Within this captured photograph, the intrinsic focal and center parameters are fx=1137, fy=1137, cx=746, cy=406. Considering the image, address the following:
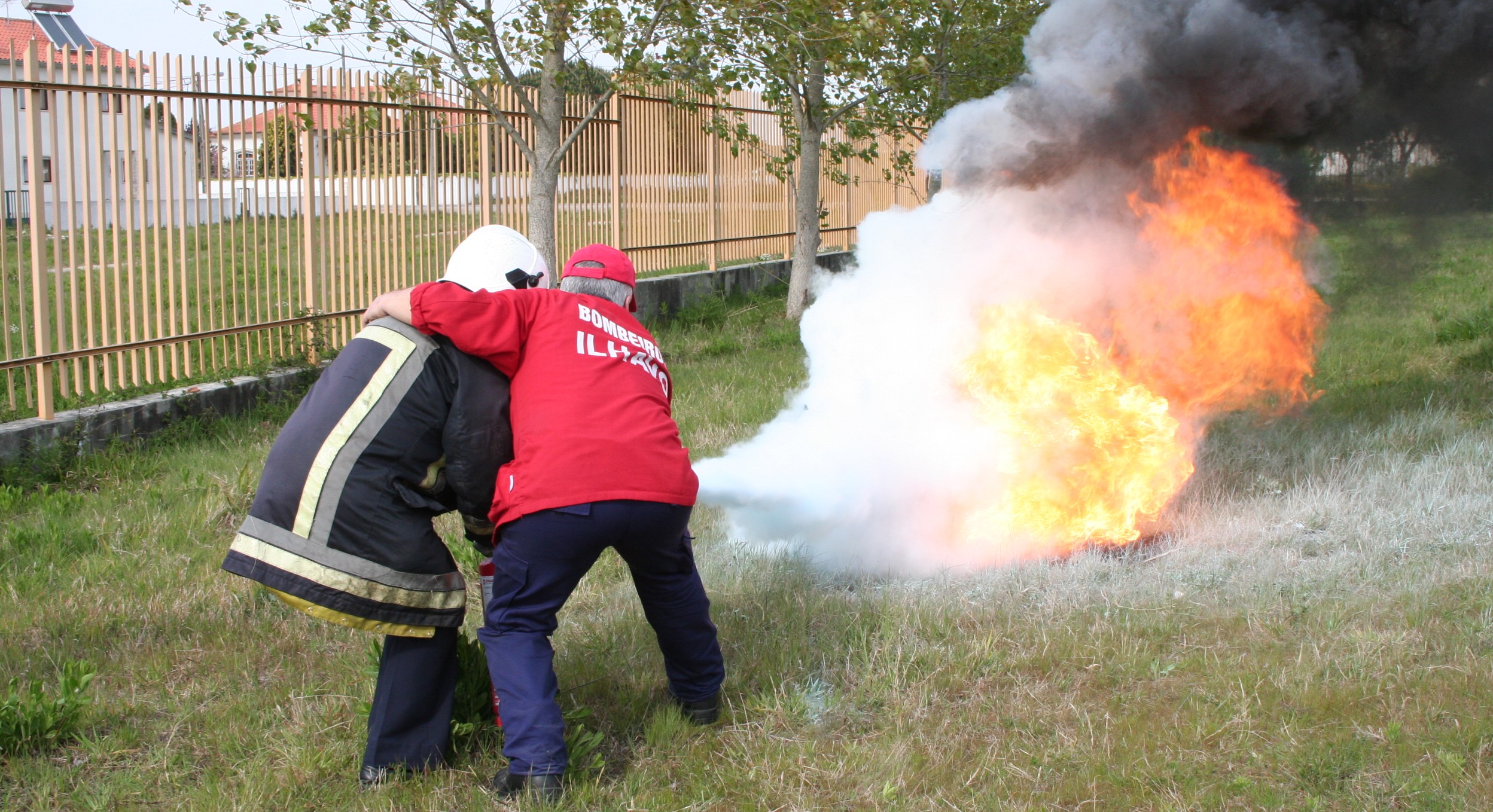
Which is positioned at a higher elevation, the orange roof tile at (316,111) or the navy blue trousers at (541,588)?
the orange roof tile at (316,111)

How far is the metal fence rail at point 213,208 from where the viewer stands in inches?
277

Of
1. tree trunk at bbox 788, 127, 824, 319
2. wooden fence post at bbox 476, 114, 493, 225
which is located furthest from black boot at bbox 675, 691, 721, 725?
tree trunk at bbox 788, 127, 824, 319

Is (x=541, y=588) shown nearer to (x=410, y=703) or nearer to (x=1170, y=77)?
(x=410, y=703)

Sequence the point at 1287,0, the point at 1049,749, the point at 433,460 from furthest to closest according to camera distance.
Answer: the point at 1287,0, the point at 1049,749, the point at 433,460

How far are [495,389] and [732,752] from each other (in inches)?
54.5

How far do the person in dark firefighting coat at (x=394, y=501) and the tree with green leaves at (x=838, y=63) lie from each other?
5627mm

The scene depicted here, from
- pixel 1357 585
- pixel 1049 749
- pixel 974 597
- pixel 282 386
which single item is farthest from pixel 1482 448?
pixel 282 386

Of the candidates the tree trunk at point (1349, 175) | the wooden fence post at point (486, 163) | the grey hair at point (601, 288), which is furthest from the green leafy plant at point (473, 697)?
the wooden fence post at point (486, 163)

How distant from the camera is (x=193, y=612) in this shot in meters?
4.75

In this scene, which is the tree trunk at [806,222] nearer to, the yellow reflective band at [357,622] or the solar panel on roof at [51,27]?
the yellow reflective band at [357,622]

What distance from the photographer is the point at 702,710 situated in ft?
12.7

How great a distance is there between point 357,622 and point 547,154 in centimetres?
650

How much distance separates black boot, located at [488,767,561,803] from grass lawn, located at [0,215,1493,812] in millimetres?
81

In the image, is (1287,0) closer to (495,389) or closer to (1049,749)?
(1049,749)
